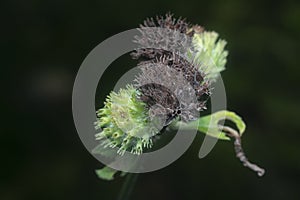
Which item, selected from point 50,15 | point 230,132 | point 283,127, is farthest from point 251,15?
point 230,132

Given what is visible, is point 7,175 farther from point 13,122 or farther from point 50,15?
point 50,15

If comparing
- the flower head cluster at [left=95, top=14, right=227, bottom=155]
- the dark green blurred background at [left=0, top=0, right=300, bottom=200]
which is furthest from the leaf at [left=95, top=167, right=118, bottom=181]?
the dark green blurred background at [left=0, top=0, right=300, bottom=200]

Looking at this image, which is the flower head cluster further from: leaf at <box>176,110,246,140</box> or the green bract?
leaf at <box>176,110,246,140</box>

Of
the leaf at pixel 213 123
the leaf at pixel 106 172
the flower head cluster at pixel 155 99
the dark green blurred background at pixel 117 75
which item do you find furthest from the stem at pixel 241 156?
the dark green blurred background at pixel 117 75

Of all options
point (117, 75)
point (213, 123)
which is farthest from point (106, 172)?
point (117, 75)

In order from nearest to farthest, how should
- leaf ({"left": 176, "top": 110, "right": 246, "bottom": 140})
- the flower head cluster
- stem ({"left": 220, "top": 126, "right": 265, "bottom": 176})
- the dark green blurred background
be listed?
the flower head cluster → stem ({"left": 220, "top": 126, "right": 265, "bottom": 176}) → leaf ({"left": 176, "top": 110, "right": 246, "bottom": 140}) → the dark green blurred background
